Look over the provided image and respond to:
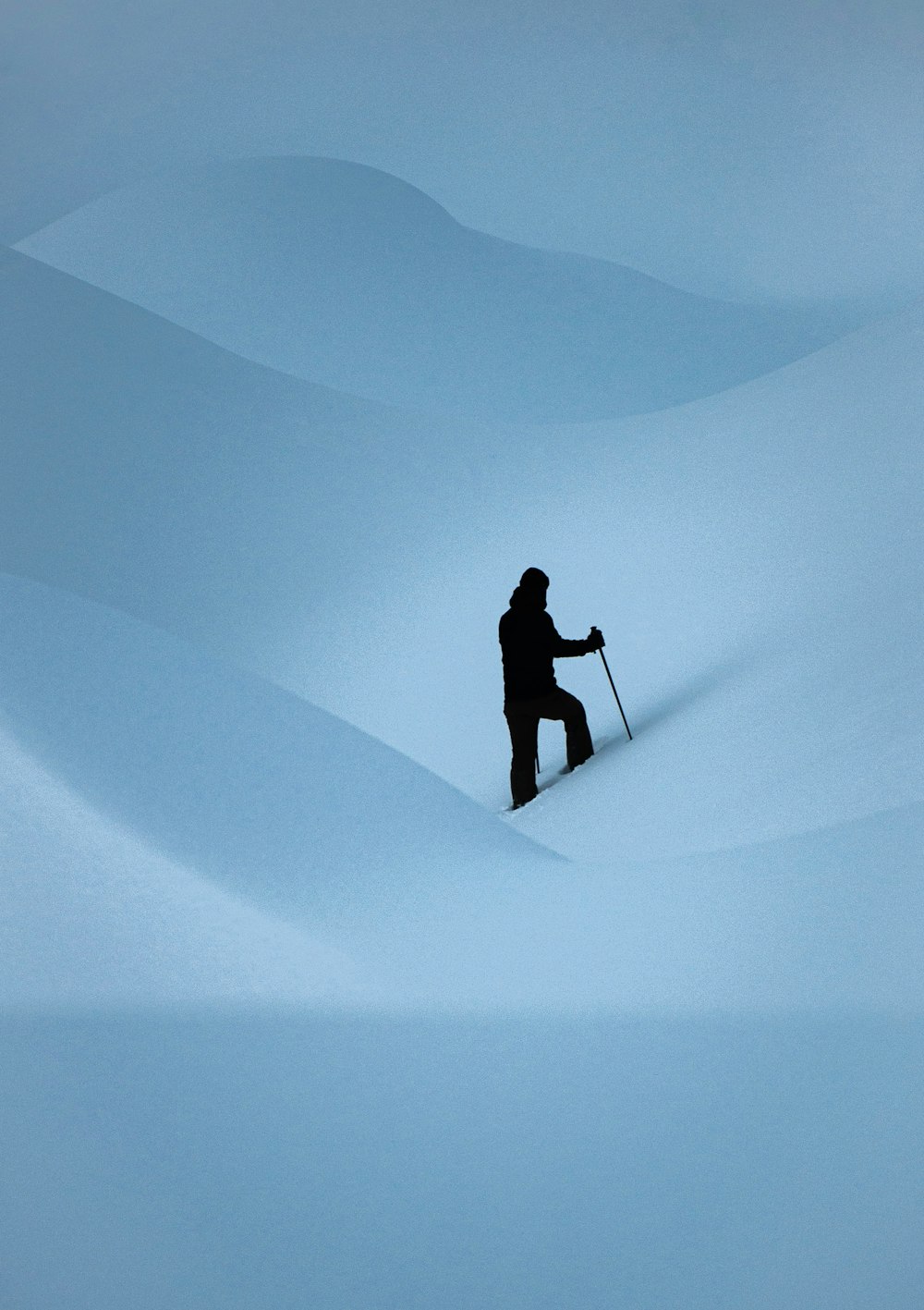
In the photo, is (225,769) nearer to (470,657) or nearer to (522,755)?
(522,755)

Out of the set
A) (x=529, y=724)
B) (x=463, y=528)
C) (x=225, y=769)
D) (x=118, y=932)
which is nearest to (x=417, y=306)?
(x=463, y=528)

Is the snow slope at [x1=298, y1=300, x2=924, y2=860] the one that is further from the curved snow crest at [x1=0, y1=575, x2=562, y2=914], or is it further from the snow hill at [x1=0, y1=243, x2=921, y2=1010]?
the curved snow crest at [x1=0, y1=575, x2=562, y2=914]

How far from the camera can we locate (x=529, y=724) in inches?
220

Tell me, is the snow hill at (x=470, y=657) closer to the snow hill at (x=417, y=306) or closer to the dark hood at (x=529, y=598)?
the snow hill at (x=417, y=306)

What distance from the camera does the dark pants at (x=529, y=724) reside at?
553 centimetres

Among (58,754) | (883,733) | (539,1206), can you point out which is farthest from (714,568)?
(539,1206)

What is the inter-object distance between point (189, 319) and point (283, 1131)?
5.46 m

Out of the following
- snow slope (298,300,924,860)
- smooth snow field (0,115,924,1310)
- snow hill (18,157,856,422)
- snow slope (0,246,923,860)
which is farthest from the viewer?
snow hill (18,157,856,422)

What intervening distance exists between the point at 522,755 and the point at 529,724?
0.48 feet

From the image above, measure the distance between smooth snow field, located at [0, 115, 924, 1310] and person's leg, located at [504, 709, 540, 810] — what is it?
0.62 ft

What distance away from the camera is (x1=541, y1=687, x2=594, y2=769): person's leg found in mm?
5535

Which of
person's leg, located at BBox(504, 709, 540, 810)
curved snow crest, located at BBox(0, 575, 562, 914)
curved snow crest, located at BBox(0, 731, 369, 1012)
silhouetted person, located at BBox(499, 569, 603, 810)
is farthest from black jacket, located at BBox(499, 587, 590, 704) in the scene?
curved snow crest, located at BBox(0, 731, 369, 1012)

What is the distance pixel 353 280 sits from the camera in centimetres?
782

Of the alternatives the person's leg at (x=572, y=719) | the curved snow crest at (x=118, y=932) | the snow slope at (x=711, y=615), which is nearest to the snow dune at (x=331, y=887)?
the curved snow crest at (x=118, y=932)
